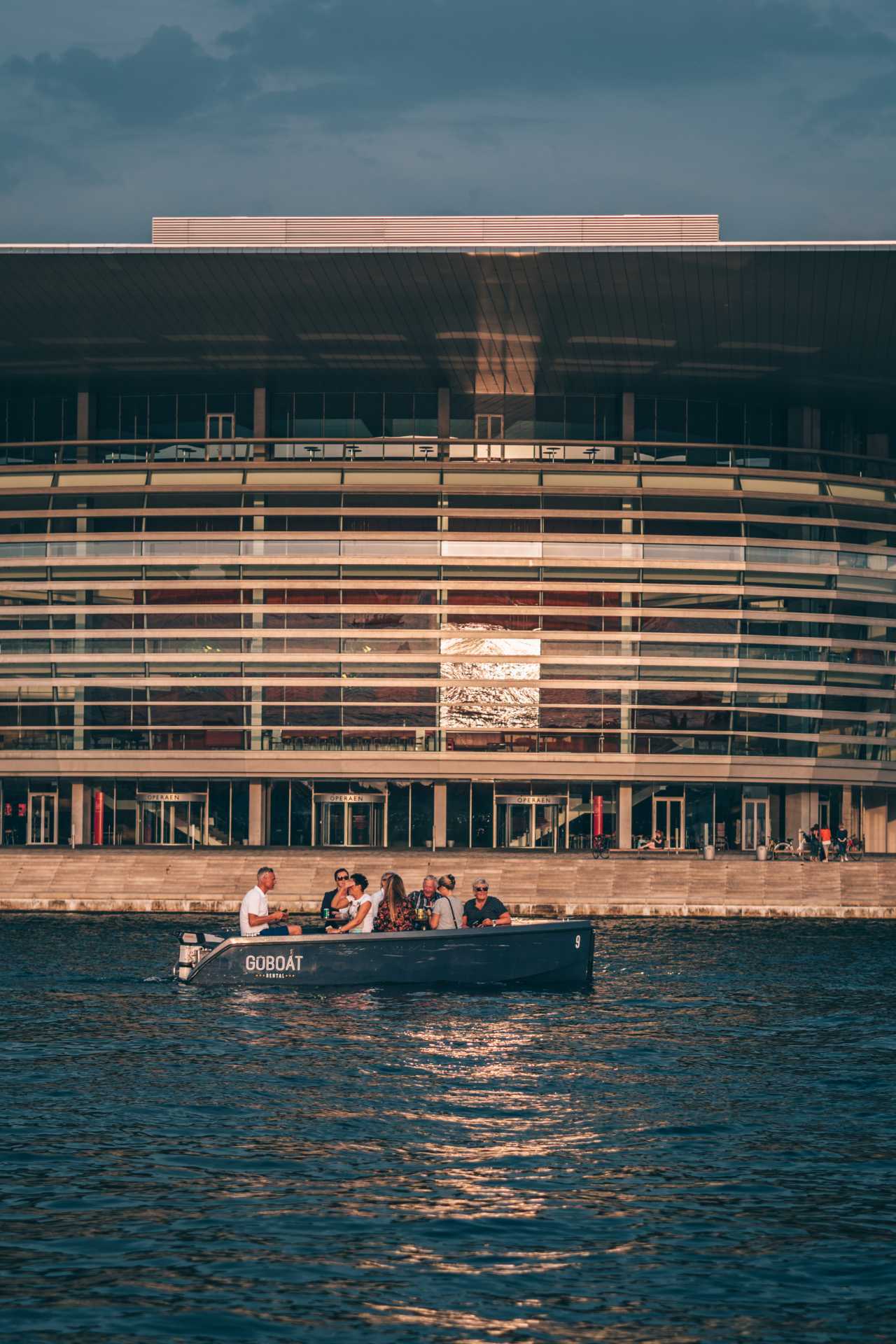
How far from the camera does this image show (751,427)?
7556 cm

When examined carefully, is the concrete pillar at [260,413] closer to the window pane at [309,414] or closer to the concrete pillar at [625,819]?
the window pane at [309,414]

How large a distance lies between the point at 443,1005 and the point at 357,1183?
1237 cm

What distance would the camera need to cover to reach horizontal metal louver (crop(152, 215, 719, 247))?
208 ft

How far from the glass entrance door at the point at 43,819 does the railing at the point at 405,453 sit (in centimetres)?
1471

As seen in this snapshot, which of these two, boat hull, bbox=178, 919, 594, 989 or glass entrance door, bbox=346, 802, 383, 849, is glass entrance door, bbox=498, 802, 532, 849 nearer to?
glass entrance door, bbox=346, 802, 383, 849

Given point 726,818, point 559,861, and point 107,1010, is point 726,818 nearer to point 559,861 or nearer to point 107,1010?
point 559,861

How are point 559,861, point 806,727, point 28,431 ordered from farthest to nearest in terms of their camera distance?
point 28,431
point 806,727
point 559,861

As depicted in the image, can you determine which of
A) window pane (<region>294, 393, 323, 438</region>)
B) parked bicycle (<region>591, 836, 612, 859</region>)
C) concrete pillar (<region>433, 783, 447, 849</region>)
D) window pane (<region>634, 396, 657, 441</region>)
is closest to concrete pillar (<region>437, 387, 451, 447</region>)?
window pane (<region>294, 393, 323, 438</region>)

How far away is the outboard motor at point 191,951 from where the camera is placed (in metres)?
32.3

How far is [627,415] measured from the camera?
241 feet

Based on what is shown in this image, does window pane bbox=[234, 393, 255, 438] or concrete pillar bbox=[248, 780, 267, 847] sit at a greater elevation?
window pane bbox=[234, 393, 255, 438]

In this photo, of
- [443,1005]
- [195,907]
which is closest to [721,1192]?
[443,1005]

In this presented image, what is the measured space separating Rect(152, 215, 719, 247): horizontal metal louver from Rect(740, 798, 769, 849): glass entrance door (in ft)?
81.1

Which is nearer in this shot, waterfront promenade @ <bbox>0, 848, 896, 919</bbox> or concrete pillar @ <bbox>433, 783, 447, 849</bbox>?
waterfront promenade @ <bbox>0, 848, 896, 919</bbox>
